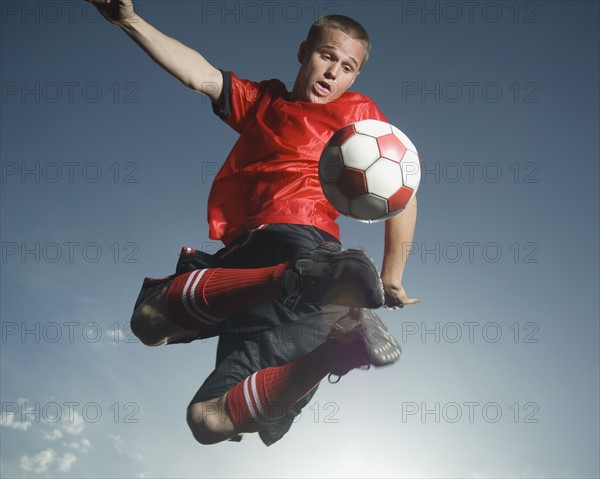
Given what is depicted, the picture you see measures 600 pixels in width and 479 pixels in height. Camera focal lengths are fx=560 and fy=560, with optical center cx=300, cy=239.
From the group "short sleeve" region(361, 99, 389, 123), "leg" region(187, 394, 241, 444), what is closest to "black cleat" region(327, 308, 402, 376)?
"leg" region(187, 394, 241, 444)

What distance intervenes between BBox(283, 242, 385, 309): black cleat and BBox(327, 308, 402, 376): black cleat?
37cm

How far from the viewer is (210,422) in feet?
11.6

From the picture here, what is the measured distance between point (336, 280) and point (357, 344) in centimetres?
55

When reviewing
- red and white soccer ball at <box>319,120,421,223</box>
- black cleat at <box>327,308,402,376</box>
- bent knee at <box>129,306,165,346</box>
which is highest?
red and white soccer ball at <box>319,120,421,223</box>

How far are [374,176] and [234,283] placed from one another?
1051mm

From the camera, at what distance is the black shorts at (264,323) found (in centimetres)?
346

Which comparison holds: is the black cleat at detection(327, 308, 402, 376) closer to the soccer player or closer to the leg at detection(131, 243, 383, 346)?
the soccer player

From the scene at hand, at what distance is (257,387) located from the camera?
3447 millimetres

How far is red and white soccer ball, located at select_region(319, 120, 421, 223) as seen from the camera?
11.0 feet

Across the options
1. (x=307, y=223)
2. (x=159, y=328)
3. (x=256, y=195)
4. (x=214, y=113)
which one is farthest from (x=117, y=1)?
(x=159, y=328)

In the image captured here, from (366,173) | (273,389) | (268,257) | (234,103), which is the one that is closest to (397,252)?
(366,173)

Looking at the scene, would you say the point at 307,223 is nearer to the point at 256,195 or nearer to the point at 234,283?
the point at 256,195

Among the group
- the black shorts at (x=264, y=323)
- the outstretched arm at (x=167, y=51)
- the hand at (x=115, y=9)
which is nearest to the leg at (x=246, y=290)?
the black shorts at (x=264, y=323)

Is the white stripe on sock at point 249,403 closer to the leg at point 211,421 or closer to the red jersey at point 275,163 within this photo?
the leg at point 211,421
